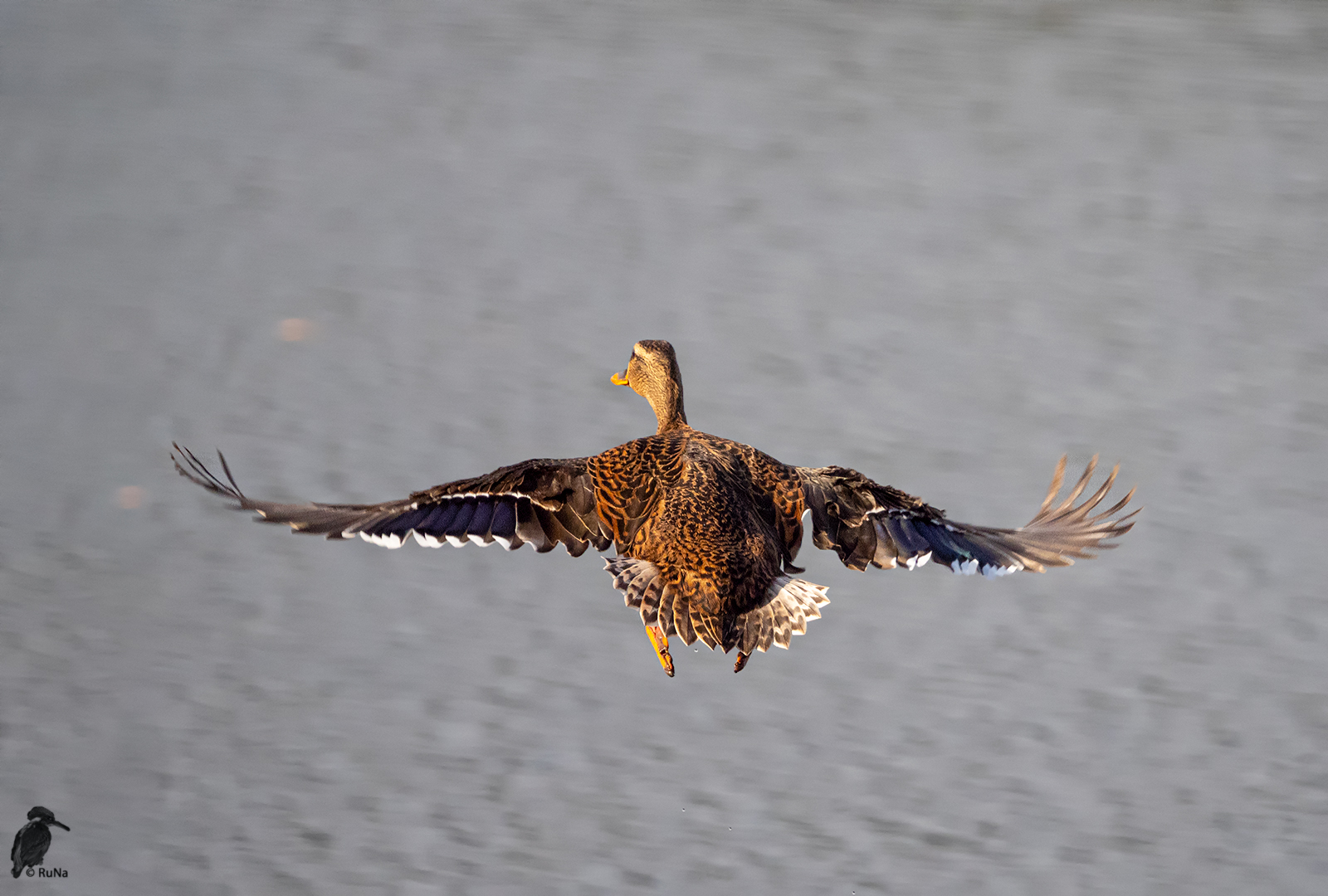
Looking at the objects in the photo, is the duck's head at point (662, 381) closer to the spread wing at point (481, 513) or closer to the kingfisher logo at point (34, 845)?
the spread wing at point (481, 513)

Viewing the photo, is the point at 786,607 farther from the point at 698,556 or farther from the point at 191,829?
the point at 191,829

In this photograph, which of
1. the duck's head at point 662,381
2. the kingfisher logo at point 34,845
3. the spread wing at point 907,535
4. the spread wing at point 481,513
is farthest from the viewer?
the duck's head at point 662,381

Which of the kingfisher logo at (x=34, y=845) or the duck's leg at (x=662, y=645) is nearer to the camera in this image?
the duck's leg at (x=662, y=645)

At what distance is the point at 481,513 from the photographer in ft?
10.4

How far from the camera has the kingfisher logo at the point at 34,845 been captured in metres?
3.51

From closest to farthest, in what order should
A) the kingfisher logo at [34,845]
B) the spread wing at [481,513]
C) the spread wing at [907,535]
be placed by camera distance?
the spread wing at [481,513] < the spread wing at [907,535] < the kingfisher logo at [34,845]

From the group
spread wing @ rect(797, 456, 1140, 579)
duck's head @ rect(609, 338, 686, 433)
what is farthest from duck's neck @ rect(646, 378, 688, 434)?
spread wing @ rect(797, 456, 1140, 579)

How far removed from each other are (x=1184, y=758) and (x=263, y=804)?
7.63ft

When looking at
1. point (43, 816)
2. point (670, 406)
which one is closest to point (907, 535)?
point (670, 406)

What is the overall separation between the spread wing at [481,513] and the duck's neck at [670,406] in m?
0.58

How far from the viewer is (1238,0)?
6.28 meters

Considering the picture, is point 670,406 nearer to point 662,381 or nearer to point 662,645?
point 662,381

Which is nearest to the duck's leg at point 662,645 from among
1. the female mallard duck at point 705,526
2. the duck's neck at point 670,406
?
the female mallard duck at point 705,526

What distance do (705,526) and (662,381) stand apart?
33.3 inches
